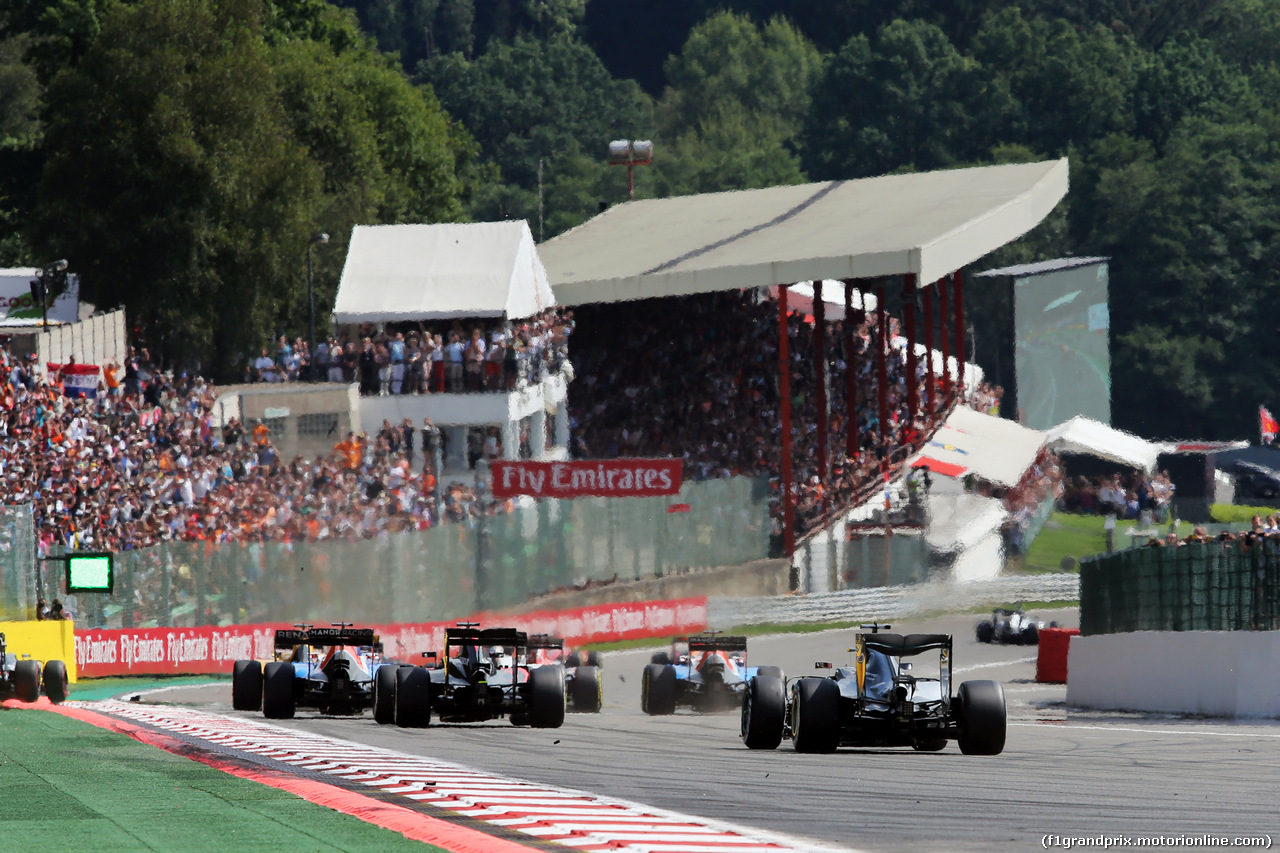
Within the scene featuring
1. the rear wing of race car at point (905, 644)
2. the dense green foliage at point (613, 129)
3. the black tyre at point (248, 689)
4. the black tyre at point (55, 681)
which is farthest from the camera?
the dense green foliage at point (613, 129)

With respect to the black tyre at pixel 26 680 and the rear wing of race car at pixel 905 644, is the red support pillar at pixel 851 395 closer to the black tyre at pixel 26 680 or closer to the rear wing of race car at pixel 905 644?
the black tyre at pixel 26 680

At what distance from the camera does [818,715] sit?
16.1m

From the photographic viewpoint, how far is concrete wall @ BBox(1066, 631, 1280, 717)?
2011 cm

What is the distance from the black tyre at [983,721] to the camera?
1577 cm

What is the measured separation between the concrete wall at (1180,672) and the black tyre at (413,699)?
8.35 meters

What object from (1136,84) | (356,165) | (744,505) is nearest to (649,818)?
(744,505)

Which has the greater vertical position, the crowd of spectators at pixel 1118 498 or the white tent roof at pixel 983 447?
the white tent roof at pixel 983 447

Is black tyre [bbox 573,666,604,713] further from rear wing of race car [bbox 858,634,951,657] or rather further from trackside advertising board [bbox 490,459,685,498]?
trackside advertising board [bbox 490,459,685,498]

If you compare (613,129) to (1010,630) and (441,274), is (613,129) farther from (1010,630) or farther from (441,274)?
(1010,630)

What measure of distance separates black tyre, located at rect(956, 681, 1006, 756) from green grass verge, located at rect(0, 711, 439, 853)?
574 cm

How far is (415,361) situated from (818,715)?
29.7 meters

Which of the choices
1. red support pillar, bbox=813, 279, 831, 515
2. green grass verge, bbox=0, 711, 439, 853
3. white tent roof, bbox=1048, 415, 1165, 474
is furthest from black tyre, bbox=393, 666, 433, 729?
white tent roof, bbox=1048, 415, 1165, 474

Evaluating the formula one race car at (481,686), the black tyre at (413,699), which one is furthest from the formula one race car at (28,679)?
the black tyre at (413,699)

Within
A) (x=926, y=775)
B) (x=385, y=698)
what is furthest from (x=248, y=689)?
(x=926, y=775)
